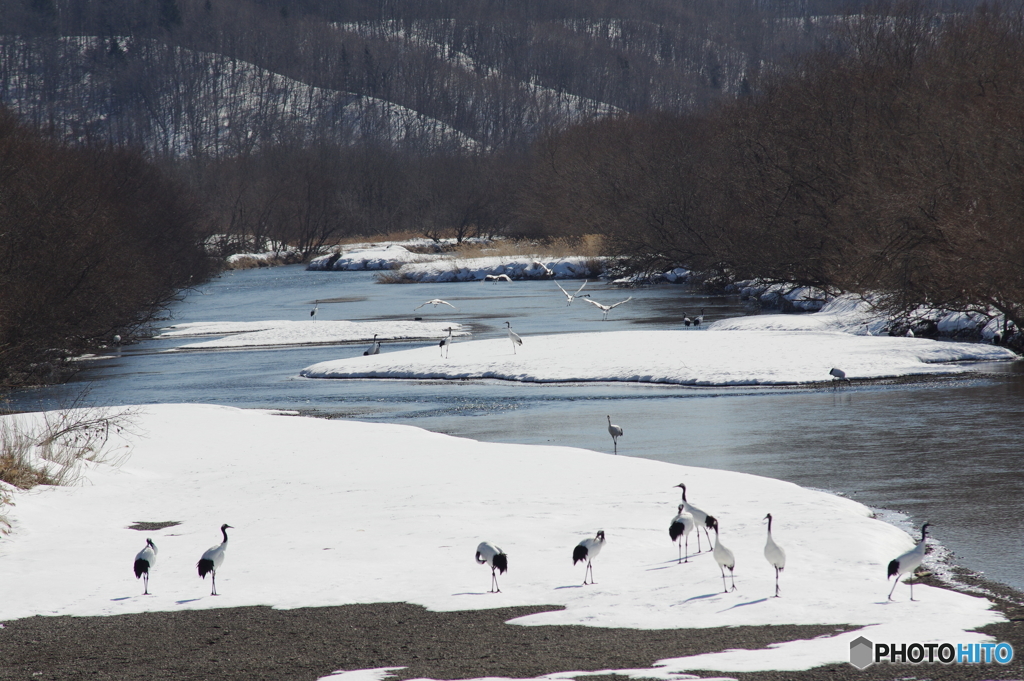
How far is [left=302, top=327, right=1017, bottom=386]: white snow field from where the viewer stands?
25594 millimetres

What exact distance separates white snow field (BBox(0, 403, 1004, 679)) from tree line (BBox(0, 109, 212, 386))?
9692 mm

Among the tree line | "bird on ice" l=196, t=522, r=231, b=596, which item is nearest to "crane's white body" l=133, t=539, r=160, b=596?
"bird on ice" l=196, t=522, r=231, b=596

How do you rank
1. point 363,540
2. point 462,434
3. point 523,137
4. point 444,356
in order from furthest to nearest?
point 523,137 < point 444,356 < point 462,434 < point 363,540

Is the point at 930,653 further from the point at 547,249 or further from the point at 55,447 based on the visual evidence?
the point at 547,249

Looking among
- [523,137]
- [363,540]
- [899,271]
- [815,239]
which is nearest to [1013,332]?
[899,271]

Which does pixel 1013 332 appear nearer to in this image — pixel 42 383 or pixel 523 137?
pixel 42 383

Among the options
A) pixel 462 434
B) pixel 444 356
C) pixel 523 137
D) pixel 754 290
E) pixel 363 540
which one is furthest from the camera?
pixel 523 137

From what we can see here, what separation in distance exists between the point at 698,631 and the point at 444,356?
23.0m

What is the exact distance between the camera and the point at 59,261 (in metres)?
30.4

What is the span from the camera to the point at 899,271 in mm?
30344

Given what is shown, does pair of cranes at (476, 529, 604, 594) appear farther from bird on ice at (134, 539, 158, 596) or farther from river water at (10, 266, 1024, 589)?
river water at (10, 266, 1024, 589)

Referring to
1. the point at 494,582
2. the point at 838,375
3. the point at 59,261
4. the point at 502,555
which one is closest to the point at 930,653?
the point at 502,555

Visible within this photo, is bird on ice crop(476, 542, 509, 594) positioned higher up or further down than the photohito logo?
higher up

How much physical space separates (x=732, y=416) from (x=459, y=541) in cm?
1133
